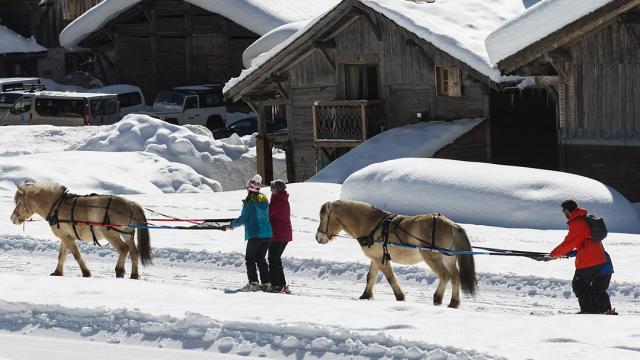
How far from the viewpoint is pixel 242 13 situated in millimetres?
50000

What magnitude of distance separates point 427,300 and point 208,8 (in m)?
34.6

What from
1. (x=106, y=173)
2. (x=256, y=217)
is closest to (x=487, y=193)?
(x=256, y=217)

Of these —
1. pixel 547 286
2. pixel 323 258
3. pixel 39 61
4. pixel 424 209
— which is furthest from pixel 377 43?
pixel 39 61

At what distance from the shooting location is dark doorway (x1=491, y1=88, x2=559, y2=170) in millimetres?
33281

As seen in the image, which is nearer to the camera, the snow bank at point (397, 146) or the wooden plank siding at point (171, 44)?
the snow bank at point (397, 146)

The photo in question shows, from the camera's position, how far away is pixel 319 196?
92.4 feet

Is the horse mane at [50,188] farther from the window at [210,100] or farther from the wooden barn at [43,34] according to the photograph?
the wooden barn at [43,34]

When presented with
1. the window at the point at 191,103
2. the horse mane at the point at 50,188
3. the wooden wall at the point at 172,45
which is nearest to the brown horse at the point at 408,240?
the horse mane at the point at 50,188

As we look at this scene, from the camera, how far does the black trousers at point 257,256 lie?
1697 cm

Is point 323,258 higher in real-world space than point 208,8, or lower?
lower

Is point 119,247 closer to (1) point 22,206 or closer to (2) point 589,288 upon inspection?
(1) point 22,206

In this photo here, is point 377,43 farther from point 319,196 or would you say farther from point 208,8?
point 208,8

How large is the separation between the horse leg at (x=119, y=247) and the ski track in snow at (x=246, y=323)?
1.99ft

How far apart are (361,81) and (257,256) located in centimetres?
1887
